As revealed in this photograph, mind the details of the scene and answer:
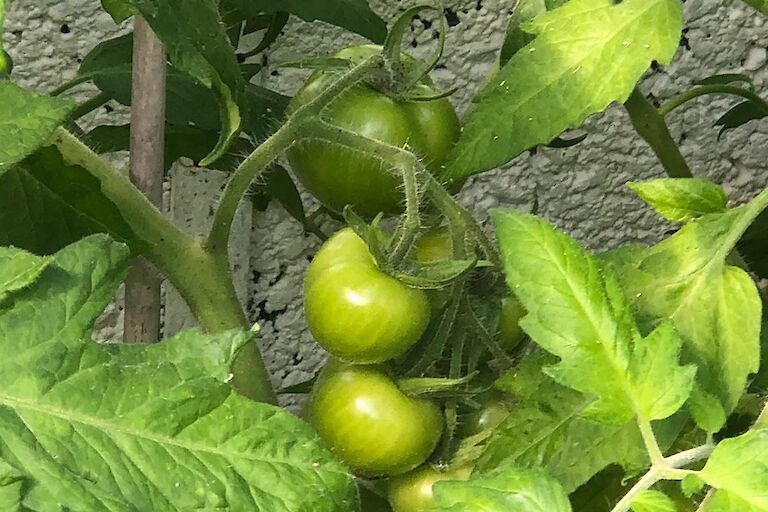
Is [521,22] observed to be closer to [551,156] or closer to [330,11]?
[330,11]

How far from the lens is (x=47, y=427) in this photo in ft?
0.93

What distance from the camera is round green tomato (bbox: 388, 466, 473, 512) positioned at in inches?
17.2

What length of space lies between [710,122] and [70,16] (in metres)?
0.58

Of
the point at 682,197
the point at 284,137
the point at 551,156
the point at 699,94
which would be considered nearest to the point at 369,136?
the point at 284,137

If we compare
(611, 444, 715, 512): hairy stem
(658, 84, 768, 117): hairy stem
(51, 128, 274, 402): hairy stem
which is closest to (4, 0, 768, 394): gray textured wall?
(658, 84, 768, 117): hairy stem

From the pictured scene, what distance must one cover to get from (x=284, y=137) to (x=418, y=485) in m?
0.19

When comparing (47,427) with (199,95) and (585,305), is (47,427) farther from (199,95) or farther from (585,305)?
(199,95)

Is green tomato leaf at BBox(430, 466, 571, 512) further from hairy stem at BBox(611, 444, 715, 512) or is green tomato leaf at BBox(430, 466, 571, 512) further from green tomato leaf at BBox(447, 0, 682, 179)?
green tomato leaf at BBox(447, 0, 682, 179)

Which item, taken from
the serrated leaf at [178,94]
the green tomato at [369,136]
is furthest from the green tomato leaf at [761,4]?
the serrated leaf at [178,94]

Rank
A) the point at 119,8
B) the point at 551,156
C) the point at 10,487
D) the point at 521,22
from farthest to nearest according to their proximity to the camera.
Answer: the point at 551,156 → the point at 521,22 → the point at 119,8 → the point at 10,487

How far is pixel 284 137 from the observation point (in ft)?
1.36

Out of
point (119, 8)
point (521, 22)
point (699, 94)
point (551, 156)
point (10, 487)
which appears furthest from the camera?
point (551, 156)

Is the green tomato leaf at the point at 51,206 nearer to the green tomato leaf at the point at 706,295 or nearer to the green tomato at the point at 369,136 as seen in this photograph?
the green tomato at the point at 369,136

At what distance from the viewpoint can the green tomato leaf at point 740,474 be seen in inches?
10.2
